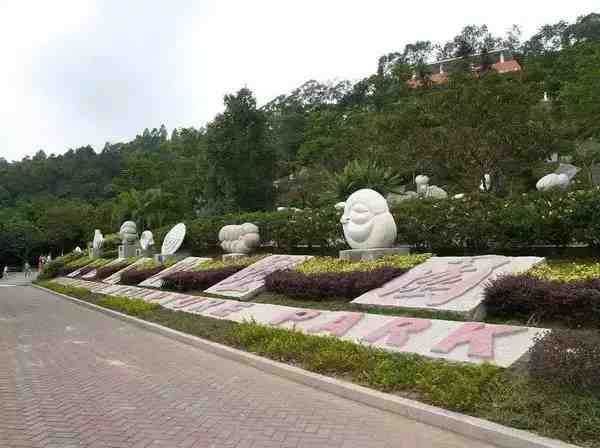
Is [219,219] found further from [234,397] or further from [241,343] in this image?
[234,397]

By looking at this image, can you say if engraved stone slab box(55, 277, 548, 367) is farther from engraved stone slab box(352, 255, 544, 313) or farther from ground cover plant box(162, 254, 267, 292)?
ground cover plant box(162, 254, 267, 292)

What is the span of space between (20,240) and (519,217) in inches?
2184

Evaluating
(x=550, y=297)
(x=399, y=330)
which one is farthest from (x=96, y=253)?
(x=550, y=297)

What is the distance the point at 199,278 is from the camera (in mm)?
14930

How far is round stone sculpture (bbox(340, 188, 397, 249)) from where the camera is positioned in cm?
1202

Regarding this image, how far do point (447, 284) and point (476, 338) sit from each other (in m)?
2.76

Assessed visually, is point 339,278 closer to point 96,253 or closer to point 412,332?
point 412,332

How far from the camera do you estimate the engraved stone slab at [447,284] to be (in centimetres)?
812

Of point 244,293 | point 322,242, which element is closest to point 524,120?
point 322,242

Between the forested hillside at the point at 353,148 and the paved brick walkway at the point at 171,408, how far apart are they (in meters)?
10.1

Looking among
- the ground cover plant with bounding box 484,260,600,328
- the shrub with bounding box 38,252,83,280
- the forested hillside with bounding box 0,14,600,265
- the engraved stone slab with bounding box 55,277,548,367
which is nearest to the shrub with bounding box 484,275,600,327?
the ground cover plant with bounding box 484,260,600,328

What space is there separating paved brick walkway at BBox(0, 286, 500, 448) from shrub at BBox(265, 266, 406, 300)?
302cm

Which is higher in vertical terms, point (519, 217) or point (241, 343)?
point (519, 217)

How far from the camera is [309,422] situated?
4.69m
